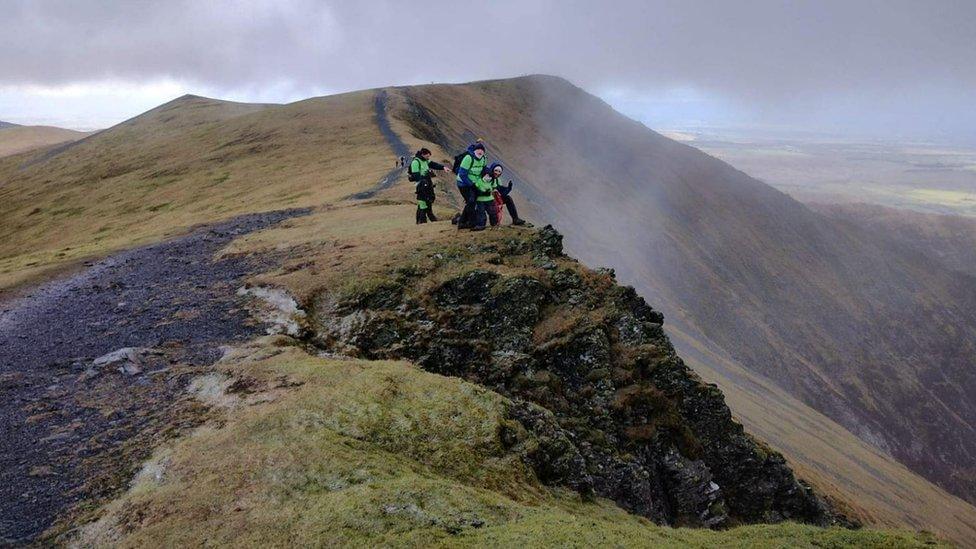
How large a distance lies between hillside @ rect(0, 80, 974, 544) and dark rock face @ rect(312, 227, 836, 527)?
17cm

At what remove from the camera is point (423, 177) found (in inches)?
1123

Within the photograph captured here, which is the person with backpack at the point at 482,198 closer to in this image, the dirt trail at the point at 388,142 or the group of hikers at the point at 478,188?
the group of hikers at the point at 478,188

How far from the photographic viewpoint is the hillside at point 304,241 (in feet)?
39.1

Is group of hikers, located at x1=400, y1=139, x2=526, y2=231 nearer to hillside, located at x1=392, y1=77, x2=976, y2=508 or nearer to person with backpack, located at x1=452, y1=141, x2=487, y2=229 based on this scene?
person with backpack, located at x1=452, y1=141, x2=487, y2=229

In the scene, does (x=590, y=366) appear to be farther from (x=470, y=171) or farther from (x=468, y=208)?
(x=470, y=171)

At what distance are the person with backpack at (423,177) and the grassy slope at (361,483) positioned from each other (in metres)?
13.9

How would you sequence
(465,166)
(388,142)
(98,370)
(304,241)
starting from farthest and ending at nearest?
(388,142) → (304,241) → (465,166) → (98,370)

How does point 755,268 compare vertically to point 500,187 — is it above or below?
below

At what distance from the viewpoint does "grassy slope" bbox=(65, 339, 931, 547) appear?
409 inches

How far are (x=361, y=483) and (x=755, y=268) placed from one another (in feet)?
414

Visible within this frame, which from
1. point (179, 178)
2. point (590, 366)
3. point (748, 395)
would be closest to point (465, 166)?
point (590, 366)

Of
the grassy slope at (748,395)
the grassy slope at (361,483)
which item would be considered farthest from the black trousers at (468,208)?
the grassy slope at (361,483)

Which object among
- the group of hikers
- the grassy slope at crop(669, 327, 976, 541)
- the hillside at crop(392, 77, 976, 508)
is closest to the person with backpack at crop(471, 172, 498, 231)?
the group of hikers

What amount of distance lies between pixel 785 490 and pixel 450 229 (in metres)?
16.4
